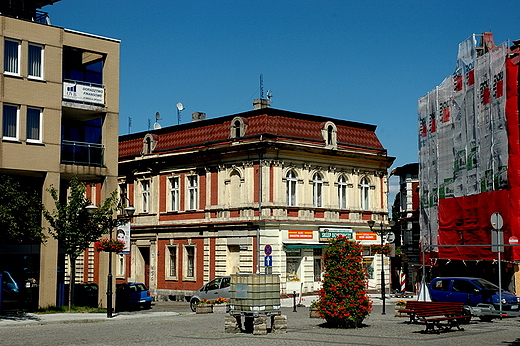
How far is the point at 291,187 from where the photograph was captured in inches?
1807

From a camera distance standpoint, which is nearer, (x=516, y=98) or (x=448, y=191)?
(x=516, y=98)

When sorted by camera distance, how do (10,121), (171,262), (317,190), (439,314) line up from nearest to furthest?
(439,314)
(10,121)
(317,190)
(171,262)

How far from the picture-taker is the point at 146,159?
51.8 metres

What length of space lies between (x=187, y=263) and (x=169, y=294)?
243cm

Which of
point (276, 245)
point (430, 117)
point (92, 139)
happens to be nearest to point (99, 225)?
point (92, 139)

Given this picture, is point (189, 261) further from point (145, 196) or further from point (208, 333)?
point (208, 333)

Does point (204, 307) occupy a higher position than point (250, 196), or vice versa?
point (250, 196)

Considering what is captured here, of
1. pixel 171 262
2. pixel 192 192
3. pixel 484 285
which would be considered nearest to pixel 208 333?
Answer: pixel 484 285

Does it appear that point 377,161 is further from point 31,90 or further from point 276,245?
point 31,90

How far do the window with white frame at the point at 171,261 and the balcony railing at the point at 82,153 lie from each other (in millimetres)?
15536

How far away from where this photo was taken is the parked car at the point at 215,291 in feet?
123

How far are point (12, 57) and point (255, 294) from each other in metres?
16.4

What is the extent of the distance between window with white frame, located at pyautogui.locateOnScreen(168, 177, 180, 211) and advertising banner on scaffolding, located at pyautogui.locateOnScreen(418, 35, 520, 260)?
15.7m

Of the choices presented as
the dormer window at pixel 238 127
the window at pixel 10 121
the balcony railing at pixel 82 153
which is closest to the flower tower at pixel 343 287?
the balcony railing at pixel 82 153
